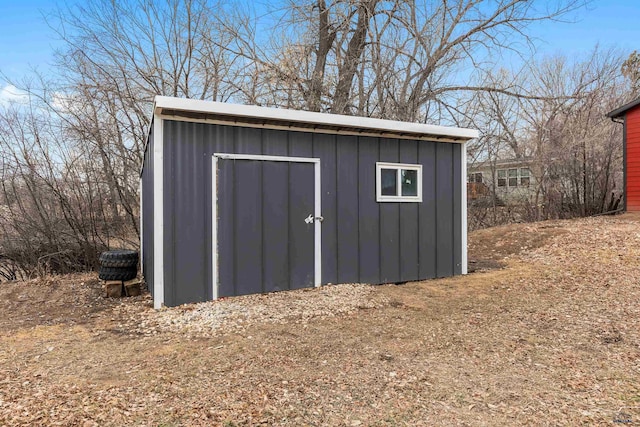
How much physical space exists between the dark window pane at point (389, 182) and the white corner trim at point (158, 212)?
293 centimetres

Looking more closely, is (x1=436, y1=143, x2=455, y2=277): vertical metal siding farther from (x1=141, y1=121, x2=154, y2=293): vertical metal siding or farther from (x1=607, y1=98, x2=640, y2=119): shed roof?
(x1=607, y1=98, x2=640, y2=119): shed roof

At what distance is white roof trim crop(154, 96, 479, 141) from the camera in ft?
13.3

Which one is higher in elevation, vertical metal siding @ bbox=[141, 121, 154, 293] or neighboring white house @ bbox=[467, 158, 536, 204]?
neighboring white house @ bbox=[467, 158, 536, 204]

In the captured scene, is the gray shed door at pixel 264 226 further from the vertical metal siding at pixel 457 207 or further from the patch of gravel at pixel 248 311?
the vertical metal siding at pixel 457 207

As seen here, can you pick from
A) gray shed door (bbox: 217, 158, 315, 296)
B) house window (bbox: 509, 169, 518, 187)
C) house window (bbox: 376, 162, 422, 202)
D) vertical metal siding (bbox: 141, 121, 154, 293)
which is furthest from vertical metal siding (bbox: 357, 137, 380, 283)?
house window (bbox: 509, 169, 518, 187)

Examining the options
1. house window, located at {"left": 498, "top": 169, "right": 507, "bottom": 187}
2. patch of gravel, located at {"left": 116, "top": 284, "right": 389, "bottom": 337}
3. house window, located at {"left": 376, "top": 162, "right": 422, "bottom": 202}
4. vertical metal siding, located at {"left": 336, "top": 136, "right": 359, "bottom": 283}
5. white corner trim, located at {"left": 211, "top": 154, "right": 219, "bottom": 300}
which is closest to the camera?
patch of gravel, located at {"left": 116, "top": 284, "right": 389, "bottom": 337}

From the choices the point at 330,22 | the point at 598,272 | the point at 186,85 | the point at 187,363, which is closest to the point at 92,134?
the point at 186,85

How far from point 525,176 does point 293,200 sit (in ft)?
42.8

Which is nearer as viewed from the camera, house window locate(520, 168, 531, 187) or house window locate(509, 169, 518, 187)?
house window locate(520, 168, 531, 187)

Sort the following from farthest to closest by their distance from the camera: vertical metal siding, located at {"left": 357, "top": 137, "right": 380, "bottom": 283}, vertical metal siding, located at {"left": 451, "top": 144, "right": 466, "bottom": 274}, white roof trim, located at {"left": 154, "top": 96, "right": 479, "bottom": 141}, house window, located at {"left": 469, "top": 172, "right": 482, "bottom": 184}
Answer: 1. house window, located at {"left": 469, "top": 172, "right": 482, "bottom": 184}
2. vertical metal siding, located at {"left": 451, "top": 144, "right": 466, "bottom": 274}
3. vertical metal siding, located at {"left": 357, "top": 137, "right": 380, "bottom": 283}
4. white roof trim, located at {"left": 154, "top": 96, "right": 479, "bottom": 141}

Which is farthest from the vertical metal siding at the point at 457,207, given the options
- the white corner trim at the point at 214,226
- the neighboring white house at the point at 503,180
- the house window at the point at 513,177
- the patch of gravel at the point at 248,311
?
the house window at the point at 513,177

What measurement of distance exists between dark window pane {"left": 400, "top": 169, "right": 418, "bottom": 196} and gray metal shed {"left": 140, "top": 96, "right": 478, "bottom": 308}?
15 mm

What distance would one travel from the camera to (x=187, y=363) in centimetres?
284

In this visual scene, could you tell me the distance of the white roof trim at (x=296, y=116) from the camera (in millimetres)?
4063
